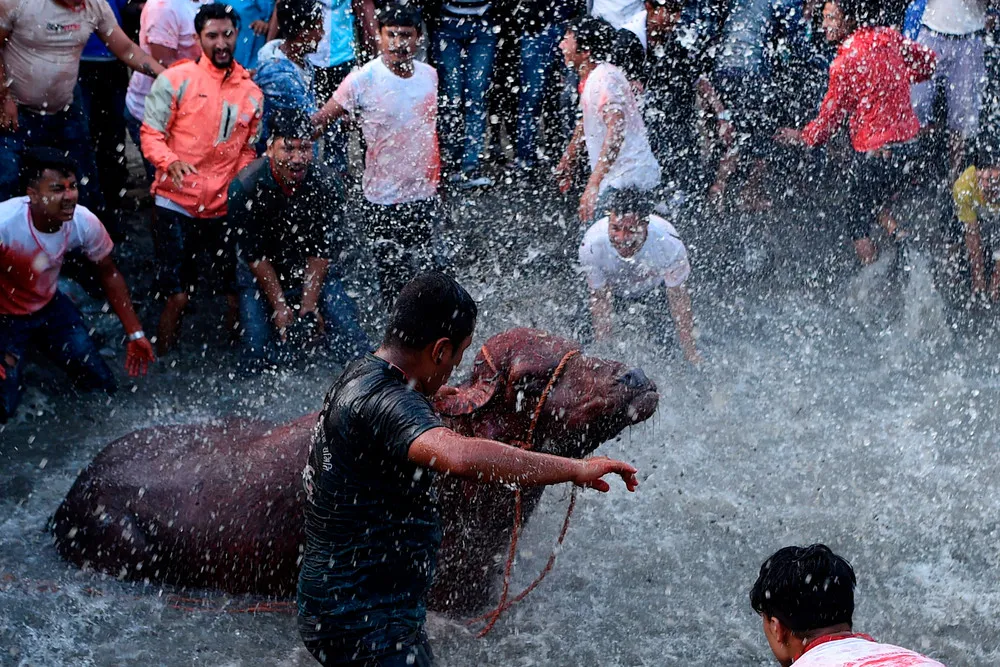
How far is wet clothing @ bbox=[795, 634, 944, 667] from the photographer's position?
2670mm

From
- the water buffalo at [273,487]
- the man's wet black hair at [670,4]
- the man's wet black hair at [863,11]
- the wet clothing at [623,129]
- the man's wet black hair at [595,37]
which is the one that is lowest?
the water buffalo at [273,487]

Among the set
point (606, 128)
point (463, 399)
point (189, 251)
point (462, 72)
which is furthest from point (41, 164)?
point (606, 128)

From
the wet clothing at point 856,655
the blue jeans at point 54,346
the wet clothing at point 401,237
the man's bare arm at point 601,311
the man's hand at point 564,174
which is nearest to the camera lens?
the wet clothing at point 856,655

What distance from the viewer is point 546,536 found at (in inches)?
215

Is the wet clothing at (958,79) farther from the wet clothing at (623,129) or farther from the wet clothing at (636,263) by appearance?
the wet clothing at (636,263)

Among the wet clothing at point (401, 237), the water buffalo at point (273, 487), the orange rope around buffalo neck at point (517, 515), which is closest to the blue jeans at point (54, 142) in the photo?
the wet clothing at point (401, 237)

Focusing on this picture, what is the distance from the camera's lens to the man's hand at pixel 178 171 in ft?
22.8

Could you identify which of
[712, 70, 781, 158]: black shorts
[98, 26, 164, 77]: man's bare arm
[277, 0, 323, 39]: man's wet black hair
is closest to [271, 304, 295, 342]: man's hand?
[98, 26, 164, 77]: man's bare arm

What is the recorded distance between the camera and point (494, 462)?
2.96 meters

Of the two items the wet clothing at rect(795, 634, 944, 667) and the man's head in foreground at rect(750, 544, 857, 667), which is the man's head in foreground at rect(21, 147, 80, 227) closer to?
the man's head in foreground at rect(750, 544, 857, 667)

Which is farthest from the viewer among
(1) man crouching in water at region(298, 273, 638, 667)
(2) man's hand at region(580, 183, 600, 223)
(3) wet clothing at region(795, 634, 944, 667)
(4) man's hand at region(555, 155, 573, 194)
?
(4) man's hand at region(555, 155, 573, 194)

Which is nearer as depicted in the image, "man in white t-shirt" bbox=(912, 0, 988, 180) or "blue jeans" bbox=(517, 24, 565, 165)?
"man in white t-shirt" bbox=(912, 0, 988, 180)

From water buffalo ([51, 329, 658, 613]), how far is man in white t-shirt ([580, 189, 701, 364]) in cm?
269

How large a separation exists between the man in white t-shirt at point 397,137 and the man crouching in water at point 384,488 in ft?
13.2
